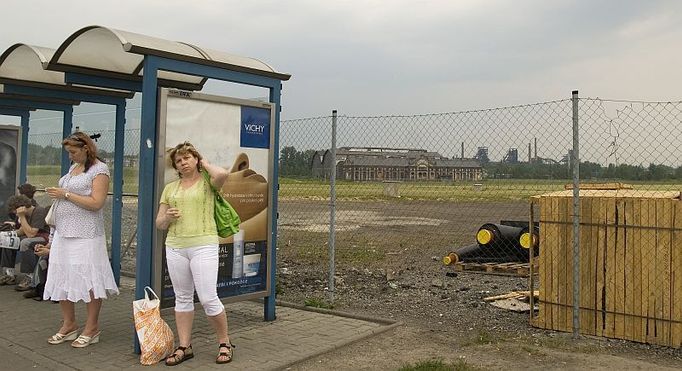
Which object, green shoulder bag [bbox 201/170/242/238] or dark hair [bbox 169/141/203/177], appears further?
green shoulder bag [bbox 201/170/242/238]

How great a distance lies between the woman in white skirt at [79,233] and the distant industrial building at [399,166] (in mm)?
2818

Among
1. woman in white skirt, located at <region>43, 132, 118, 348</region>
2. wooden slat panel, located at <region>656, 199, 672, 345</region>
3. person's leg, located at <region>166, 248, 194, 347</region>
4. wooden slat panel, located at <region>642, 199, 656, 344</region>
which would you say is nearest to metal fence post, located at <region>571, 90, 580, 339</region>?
wooden slat panel, located at <region>642, 199, 656, 344</region>

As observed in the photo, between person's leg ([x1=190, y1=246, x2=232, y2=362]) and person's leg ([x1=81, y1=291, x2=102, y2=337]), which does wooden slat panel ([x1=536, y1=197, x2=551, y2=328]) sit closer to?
person's leg ([x1=190, y1=246, x2=232, y2=362])

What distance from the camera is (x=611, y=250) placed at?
5.50 meters

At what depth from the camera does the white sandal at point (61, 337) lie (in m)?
5.24

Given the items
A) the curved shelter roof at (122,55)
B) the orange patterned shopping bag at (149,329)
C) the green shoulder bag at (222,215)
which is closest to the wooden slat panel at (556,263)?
the curved shelter roof at (122,55)

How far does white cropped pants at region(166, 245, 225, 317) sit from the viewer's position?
4527mm

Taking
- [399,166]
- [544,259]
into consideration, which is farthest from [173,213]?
[544,259]

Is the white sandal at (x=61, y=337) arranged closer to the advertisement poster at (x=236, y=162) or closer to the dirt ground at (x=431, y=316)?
the advertisement poster at (x=236, y=162)

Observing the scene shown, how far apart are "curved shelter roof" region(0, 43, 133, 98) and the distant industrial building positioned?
3.02 m

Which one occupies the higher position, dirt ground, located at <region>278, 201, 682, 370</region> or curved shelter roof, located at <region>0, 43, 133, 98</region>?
curved shelter roof, located at <region>0, 43, 133, 98</region>

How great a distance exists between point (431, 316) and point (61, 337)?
3793 millimetres

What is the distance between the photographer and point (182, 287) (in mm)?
4645

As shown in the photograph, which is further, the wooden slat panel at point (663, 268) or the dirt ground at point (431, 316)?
the wooden slat panel at point (663, 268)
